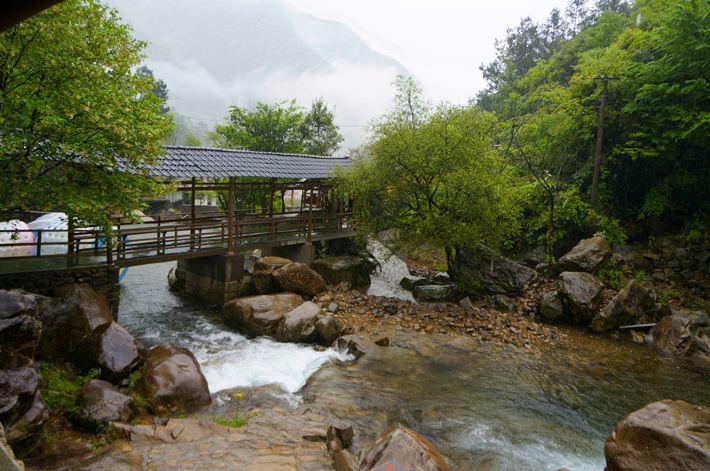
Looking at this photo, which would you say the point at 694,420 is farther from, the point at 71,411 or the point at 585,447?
the point at 71,411

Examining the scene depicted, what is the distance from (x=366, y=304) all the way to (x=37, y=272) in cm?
1080

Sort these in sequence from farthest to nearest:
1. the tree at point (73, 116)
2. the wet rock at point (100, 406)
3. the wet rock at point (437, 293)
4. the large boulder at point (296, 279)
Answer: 1. the wet rock at point (437, 293)
2. the large boulder at point (296, 279)
3. the tree at point (73, 116)
4. the wet rock at point (100, 406)

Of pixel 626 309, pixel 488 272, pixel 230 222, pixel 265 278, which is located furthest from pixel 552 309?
pixel 230 222

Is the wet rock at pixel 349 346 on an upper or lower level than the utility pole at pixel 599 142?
lower

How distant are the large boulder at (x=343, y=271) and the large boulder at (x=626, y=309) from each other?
32.4 ft

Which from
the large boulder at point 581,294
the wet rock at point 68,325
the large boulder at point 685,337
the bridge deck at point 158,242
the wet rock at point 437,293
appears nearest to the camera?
the wet rock at point 68,325

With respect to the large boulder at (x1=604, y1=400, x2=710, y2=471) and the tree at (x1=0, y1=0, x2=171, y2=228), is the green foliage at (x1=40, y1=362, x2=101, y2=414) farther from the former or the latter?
the large boulder at (x1=604, y1=400, x2=710, y2=471)

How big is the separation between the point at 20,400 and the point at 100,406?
1.44 meters

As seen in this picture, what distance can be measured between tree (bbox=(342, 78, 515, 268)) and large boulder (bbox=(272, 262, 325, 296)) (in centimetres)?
374

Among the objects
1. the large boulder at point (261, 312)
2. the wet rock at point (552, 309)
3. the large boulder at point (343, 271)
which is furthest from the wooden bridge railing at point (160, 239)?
the wet rock at point (552, 309)

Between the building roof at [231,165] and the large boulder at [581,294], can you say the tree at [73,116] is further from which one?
the large boulder at [581,294]

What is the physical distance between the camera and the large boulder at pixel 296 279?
17.1 metres

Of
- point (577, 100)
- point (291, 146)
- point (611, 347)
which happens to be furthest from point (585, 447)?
point (291, 146)

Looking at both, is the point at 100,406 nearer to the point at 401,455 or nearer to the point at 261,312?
the point at 401,455
